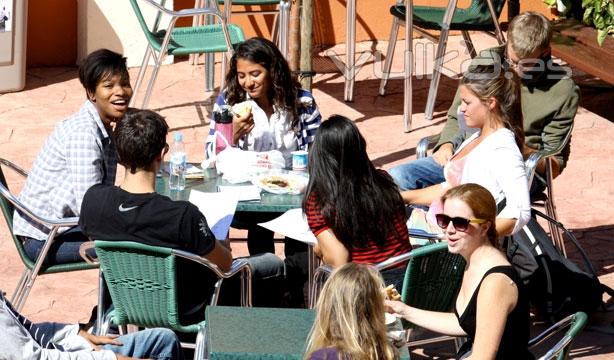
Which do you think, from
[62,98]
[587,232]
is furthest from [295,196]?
[62,98]

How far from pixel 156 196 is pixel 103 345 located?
0.58m

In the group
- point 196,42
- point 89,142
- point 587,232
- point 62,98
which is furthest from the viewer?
point 62,98

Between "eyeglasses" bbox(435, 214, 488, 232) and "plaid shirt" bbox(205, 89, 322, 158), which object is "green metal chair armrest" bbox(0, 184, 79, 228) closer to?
"plaid shirt" bbox(205, 89, 322, 158)

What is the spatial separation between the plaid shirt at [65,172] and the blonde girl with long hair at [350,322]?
207 cm

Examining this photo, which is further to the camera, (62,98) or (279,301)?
(62,98)

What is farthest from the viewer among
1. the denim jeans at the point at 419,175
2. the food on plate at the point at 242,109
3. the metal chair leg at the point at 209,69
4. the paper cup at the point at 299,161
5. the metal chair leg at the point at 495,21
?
the metal chair leg at the point at 209,69

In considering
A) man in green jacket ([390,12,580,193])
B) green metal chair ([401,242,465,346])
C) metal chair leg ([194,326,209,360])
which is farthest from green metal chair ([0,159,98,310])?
man in green jacket ([390,12,580,193])

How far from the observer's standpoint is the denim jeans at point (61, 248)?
5.39m

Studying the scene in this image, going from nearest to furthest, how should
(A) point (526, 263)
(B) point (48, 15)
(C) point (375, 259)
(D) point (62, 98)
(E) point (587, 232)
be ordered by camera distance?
(C) point (375, 259) → (A) point (526, 263) → (E) point (587, 232) → (D) point (62, 98) → (B) point (48, 15)

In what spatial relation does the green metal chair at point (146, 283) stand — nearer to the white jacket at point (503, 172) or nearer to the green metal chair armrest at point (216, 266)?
the green metal chair armrest at point (216, 266)

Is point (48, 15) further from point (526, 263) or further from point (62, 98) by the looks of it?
point (526, 263)

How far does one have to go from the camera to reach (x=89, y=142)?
213 inches

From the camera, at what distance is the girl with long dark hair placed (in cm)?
479

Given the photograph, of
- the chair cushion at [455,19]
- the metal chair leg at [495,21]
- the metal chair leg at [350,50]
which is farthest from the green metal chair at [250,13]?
Result: the metal chair leg at [495,21]
